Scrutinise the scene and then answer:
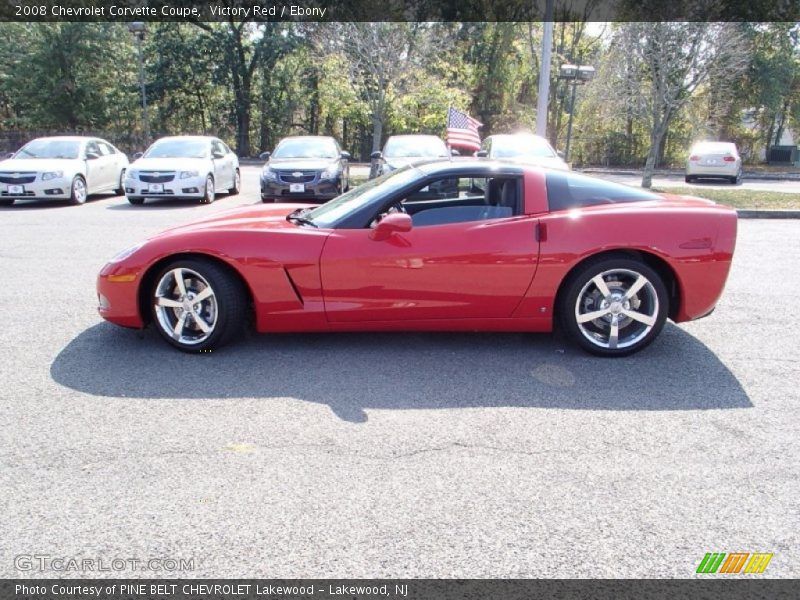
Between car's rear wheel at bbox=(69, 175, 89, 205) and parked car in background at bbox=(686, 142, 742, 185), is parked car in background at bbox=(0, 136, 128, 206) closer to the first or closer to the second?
car's rear wheel at bbox=(69, 175, 89, 205)

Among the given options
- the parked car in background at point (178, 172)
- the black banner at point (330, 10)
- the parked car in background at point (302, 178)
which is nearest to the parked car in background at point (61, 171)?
the parked car in background at point (178, 172)

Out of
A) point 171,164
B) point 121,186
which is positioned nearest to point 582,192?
point 171,164

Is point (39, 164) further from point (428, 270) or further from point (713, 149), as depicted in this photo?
point (713, 149)

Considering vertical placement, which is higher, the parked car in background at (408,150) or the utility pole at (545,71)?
the utility pole at (545,71)

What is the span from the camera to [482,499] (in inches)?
98.8

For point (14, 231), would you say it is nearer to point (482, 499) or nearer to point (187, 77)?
point (482, 499)

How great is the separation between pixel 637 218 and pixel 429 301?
1.50 m

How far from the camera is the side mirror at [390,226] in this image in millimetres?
3893

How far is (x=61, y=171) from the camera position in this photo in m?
12.4

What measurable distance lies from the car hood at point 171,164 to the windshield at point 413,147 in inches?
152

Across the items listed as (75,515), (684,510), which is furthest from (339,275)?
(684,510)

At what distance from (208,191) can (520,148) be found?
6.50m

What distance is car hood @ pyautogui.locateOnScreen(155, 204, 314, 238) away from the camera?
13.8 feet

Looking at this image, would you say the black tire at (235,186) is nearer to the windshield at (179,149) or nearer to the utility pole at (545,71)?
the windshield at (179,149)
